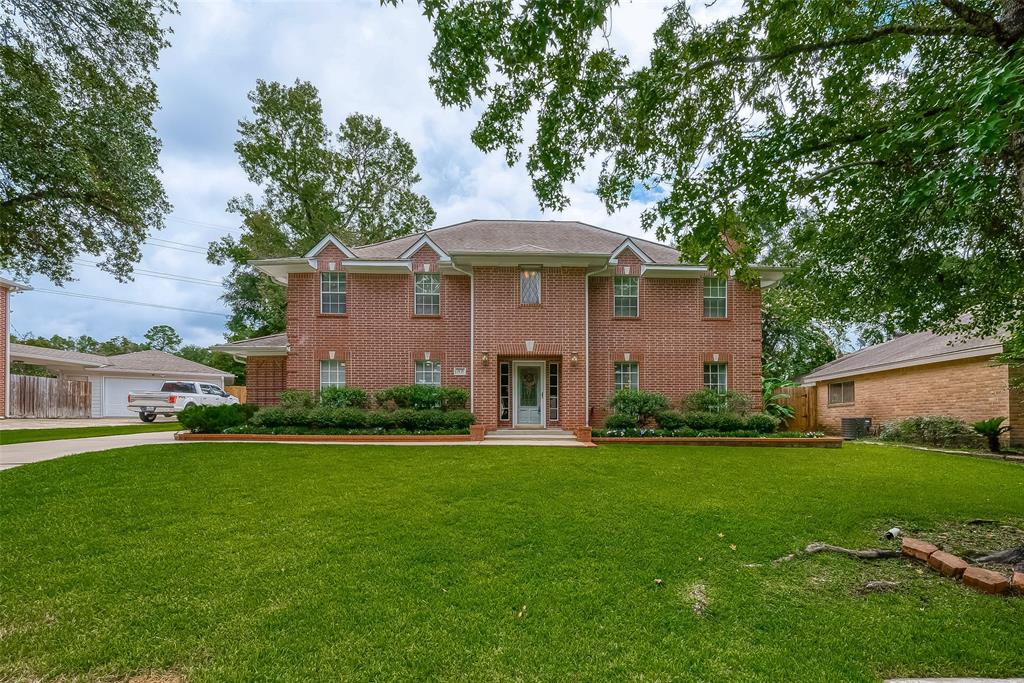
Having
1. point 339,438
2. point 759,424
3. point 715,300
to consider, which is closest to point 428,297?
point 339,438

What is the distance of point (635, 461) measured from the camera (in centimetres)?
913

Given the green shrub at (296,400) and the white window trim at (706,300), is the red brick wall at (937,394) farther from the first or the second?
the green shrub at (296,400)

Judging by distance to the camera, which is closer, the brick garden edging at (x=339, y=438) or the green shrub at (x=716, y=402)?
the brick garden edging at (x=339, y=438)

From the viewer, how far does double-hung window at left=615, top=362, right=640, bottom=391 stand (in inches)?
590

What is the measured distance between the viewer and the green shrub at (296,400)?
1388cm

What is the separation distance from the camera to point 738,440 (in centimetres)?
1235

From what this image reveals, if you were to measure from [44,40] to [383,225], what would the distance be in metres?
15.3

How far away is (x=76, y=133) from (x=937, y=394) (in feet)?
88.0

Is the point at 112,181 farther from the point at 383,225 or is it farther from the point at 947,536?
the point at 947,536

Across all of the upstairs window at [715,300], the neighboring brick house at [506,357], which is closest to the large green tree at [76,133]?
the neighboring brick house at [506,357]

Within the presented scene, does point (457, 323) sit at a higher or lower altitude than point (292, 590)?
higher

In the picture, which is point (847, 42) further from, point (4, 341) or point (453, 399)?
point (4, 341)

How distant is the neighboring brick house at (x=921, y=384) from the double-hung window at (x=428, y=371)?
13627 mm

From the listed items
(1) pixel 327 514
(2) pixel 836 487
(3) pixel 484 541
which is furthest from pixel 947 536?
(1) pixel 327 514
